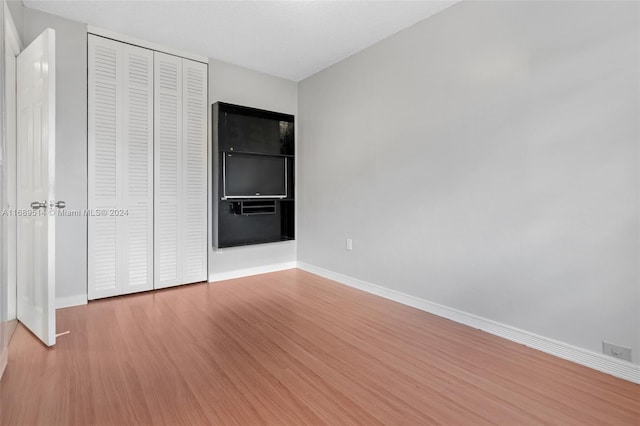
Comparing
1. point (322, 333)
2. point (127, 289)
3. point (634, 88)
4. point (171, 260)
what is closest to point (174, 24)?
point (171, 260)

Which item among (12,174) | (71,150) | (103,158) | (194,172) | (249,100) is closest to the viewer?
(12,174)

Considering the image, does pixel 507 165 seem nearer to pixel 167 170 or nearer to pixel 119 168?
pixel 167 170

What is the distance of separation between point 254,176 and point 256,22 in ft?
5.66

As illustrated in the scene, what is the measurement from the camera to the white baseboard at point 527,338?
1.94 metres

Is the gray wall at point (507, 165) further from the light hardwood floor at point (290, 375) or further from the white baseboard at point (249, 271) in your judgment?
the white baseboard at point (249, 271)

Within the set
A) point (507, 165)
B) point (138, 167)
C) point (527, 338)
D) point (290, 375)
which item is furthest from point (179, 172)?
point (527, 338)

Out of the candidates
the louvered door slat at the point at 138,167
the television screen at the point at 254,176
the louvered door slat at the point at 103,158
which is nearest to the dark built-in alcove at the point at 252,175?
the television screen at the point at 254,176

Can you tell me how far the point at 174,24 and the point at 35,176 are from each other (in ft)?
6.05

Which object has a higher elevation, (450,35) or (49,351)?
(450,35)

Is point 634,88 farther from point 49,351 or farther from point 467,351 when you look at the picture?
point 49,351

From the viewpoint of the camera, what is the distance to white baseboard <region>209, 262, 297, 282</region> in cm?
400

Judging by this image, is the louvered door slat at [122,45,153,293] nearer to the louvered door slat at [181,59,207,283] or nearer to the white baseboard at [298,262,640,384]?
the louvered door slat at [181,59,207,283]

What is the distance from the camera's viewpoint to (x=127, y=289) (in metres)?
3.40

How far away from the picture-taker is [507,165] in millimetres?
2434
